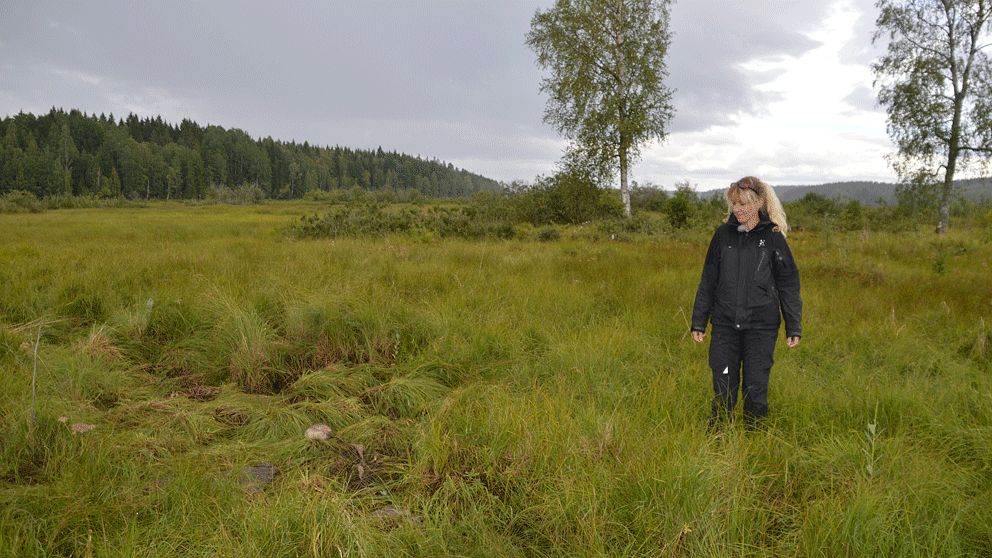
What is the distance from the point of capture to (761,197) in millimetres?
3348

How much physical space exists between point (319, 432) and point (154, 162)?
104 m

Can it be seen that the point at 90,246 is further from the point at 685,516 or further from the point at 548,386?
the point at 685,516

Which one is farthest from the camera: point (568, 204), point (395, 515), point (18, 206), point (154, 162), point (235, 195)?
point (154, 162)

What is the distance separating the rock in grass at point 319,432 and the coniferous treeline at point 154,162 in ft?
201

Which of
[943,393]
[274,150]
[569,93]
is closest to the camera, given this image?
[943,393]

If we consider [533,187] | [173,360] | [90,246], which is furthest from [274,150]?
[173,360]

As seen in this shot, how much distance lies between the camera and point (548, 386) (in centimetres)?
408

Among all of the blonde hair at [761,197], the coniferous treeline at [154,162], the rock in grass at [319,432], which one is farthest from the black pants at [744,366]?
the coniferous treeline at [154,162]

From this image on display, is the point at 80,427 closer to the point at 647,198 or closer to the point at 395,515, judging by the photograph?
the point at 395,515

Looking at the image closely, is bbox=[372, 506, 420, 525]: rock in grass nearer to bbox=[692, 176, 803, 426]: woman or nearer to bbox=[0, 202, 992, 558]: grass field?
bbox=[0, 202, 992, 558]: grass field

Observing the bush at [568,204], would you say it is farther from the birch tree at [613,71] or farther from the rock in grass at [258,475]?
the rock in grass at [258,475]

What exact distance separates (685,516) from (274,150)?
430ft

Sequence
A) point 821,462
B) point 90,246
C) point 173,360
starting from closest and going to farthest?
1. point 821,462
2. point 173,360
3. point 90,246

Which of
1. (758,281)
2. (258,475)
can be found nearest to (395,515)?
(258,475)
